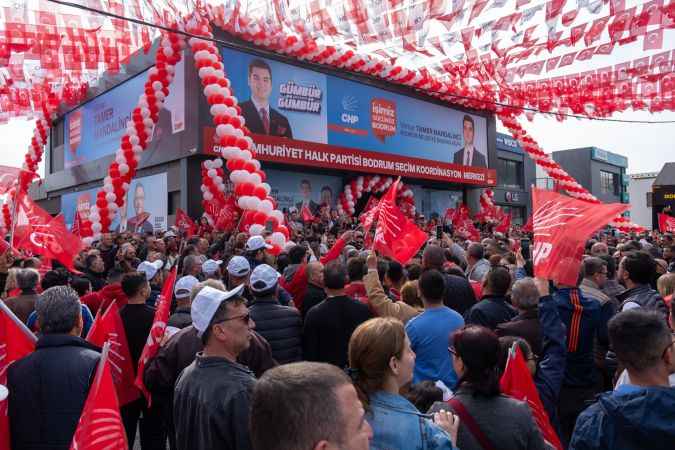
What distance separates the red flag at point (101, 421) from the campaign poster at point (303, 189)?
67.5 feet

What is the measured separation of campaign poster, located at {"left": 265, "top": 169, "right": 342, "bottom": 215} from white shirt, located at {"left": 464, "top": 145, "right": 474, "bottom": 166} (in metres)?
9.00

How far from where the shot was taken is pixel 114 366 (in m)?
4.29

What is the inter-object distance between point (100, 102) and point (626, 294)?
2652 centimetres

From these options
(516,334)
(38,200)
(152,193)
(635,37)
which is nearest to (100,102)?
(152,193)

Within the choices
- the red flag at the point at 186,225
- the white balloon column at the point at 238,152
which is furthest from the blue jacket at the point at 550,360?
the red flag at the point at 186,225

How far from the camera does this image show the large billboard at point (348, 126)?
68.7 ft

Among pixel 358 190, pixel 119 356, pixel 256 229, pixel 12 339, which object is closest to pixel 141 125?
pixel 256 229

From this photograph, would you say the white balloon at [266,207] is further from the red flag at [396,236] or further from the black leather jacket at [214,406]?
the black leather jacket at [214,406]

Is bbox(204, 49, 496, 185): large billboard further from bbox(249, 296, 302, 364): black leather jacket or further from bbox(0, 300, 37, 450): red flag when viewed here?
bbox(0, 300, 37, 450): red flag

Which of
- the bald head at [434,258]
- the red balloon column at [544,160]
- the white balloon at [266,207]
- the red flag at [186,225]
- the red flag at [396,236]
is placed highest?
the red balloon column at [544,160]

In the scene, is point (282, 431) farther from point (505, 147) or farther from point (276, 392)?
point (505, 147)

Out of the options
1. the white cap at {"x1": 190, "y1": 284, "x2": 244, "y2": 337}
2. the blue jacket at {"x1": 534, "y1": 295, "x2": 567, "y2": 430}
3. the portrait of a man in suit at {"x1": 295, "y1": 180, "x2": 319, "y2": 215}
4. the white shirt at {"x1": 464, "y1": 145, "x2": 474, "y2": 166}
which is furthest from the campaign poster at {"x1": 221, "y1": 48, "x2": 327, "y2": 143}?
the white cap at {"x1": 190, "y1": 284, "x2": 244, "y2": 337}

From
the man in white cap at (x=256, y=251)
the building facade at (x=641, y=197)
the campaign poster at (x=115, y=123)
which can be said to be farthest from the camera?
the building facade at (x=641, y=197)

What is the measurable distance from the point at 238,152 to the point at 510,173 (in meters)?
35.2
